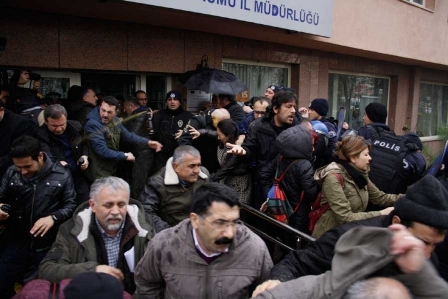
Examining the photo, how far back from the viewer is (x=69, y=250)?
2641mm

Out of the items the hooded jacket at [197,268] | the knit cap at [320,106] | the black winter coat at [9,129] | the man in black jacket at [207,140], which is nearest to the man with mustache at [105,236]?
the hooded jacket at [197,268]

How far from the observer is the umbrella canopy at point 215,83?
5723 millimetres

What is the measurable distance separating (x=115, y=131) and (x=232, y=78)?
230 centimetres

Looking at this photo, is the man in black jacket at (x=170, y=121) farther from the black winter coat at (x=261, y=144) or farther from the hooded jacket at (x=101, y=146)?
the black winter coat at (x=261, y=144)

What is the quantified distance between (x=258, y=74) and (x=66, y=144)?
544cm

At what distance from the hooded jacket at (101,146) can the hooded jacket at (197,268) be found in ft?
6.72

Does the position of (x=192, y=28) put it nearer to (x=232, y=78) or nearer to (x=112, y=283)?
(x=232, y=78)

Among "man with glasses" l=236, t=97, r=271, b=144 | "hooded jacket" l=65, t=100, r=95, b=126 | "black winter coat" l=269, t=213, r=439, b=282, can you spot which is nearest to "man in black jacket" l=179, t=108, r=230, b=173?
"man with glasses" l=236, t=97, r=271, b=144

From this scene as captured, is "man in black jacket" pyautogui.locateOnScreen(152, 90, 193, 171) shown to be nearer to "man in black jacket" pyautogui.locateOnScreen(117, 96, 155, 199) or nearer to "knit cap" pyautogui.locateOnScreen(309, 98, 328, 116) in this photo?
"man in black jacket" pyautogui.locateOnScreen(117, 96, 155, 199)

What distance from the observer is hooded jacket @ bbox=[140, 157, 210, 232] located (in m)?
3.21

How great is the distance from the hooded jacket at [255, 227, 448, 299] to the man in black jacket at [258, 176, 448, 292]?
393mm

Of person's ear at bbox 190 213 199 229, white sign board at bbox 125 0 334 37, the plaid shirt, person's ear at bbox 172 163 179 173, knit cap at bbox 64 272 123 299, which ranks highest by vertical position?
white sign board at bbox 125 0 334 37

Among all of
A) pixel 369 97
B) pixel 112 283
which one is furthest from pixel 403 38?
pixel 112 283

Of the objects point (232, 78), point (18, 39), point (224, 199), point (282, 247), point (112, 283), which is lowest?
point (282, 247)
